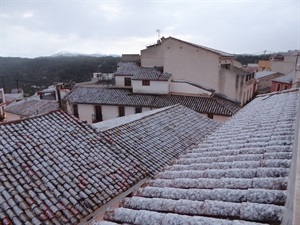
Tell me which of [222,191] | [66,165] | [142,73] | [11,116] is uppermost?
[142,73]

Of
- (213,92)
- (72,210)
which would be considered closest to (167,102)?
(213,92)

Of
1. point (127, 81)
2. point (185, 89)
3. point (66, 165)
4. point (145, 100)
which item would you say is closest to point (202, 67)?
point (185, 89)

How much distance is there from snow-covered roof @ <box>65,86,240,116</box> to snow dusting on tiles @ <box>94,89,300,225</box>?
17.6 m

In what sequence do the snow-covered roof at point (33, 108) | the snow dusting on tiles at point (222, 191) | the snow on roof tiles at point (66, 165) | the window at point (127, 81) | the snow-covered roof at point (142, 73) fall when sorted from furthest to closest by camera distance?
the window at point (127, 81) < the snow-covered roof at point (142, 73) < the snow-covered roof at point (33, 108) < the snow on roof tiles at point (66, 165) < the snow dusting on tiles at point (222, 191)

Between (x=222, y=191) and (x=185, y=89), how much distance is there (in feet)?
75.5

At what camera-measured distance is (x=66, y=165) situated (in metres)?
7.07

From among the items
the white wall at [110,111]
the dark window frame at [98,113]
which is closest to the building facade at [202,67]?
the white wall at [110,111]

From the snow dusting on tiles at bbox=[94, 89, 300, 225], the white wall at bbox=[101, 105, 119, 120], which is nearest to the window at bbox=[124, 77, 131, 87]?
the white wall at bbox=[101, 105, 119, 120]

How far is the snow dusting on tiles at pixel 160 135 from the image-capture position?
30.4 ft

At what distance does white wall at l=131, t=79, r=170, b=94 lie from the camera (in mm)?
25141

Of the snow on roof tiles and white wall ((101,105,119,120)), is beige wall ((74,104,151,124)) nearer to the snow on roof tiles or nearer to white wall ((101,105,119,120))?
white wall ((101,105,119,120))

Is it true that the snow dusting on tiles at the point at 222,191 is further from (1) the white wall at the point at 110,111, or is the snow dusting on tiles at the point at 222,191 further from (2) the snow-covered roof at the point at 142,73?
(1) the white wall at the point at 110,111

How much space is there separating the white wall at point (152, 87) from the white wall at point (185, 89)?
1.05m

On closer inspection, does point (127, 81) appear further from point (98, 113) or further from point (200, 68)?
point (200, 68)
